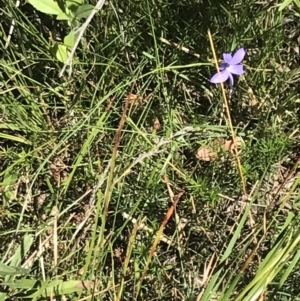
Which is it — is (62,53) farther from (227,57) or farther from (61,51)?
(227,57)


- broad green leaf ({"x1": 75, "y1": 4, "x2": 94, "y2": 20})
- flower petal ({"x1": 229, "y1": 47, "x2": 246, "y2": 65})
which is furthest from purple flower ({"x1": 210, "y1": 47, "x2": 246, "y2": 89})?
broad green leaf ({"x1": 75, "y1": 4, "x2": 94, "y2": 20})

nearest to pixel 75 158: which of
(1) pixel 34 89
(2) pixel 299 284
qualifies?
(1) pixel 34 89

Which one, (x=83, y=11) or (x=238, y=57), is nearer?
(x=83, y=11)

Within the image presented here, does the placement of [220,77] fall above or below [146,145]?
above

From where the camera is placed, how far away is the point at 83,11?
1.39 m

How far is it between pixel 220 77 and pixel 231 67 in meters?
0.04

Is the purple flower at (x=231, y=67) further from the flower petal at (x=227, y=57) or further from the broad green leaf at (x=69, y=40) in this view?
the broad green leaf at (x=69, y=40)

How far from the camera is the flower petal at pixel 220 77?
1494mm

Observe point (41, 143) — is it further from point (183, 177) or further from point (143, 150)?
point (183, 177)

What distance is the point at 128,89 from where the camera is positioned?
1.61m

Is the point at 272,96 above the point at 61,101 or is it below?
above

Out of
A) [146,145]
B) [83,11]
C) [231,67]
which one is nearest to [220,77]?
[231,67]

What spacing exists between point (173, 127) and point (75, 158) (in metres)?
0.26

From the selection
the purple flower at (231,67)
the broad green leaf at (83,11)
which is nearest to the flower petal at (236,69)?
→ the purple flower at (231,67)
